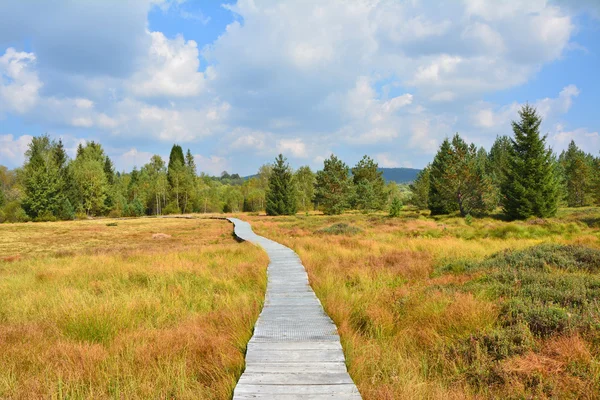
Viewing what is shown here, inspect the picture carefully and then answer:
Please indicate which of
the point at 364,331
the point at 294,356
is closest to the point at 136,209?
the point at 364,331

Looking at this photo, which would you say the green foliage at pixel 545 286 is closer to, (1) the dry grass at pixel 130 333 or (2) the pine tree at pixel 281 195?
(1) the dry grass at pixel 130 333

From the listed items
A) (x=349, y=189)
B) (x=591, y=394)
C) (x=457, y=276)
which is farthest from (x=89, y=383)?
(x=349, y=189)

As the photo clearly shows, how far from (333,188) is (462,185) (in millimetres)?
18261

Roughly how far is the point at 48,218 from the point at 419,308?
60.0 metres

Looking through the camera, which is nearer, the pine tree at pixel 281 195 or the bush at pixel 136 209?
the pine tree at pixel 281 195

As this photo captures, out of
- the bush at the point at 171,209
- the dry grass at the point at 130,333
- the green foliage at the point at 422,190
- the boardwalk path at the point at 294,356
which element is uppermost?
the green foliage at the point at 422,190

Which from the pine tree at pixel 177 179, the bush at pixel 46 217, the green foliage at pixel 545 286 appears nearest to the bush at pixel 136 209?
the pine tree at pixel 177 179

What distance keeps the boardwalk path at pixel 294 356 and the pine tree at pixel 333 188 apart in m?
42.7

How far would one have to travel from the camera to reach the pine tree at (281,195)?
161 ft

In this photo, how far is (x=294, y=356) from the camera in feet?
14.0

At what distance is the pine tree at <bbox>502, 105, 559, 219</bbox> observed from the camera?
106 feet

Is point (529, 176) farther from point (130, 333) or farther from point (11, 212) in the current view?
point (11, 212)

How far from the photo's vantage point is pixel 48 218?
49750mm

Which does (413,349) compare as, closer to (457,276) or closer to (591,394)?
(591,394)
